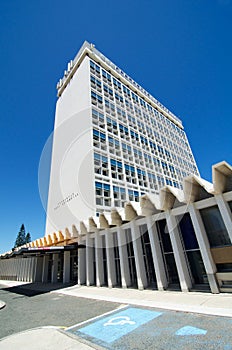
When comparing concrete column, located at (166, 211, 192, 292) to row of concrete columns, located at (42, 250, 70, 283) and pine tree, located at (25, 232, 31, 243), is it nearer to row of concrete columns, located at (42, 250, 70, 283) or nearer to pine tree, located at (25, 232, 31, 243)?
row of concrete columns, located at (42, 250, 70, 283)

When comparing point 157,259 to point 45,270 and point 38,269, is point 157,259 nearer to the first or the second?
point 45,270

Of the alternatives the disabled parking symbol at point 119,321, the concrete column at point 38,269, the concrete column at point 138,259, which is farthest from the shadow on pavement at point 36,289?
the disabled parking symbol at point 119,321

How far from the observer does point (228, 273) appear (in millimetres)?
8414

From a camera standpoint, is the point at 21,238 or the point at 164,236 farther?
the point at 21,238

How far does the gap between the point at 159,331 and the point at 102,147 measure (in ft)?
102

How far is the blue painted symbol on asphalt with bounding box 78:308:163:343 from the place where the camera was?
4.90 meters

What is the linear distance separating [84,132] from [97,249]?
24.0m

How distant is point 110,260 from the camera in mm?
14641

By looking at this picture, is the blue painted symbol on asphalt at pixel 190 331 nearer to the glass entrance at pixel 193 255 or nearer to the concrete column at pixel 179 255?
the concrete column at pixel 179 255

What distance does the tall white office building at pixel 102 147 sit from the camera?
3044cm

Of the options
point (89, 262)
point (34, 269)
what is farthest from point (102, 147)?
point (34, 269)

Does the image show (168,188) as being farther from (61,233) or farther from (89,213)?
(89,213)

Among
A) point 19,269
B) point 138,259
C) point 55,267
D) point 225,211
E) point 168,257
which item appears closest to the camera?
point 225,211

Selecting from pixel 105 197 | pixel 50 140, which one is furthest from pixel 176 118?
pixel 105 197
